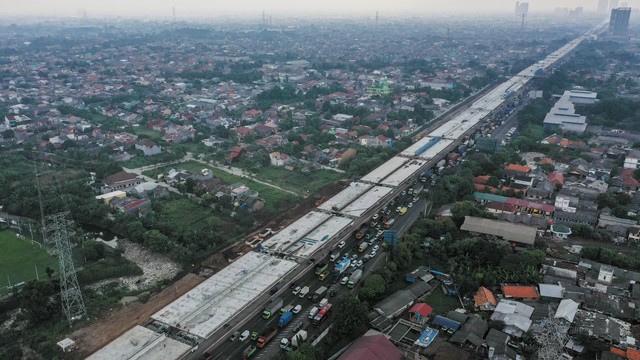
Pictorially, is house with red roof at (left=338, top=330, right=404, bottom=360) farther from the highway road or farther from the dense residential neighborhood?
the highway road

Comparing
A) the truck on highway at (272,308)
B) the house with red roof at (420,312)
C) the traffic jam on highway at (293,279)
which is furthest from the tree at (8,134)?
the house with red roof at (420,312)

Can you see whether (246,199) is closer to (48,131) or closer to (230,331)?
(230,331)

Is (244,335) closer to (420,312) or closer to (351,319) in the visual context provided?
(351,319)

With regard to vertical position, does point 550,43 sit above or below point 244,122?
above

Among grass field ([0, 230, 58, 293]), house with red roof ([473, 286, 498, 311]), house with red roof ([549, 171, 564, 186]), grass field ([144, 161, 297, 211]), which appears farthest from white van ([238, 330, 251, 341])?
house with red roof ([549, 171, 564, 186])

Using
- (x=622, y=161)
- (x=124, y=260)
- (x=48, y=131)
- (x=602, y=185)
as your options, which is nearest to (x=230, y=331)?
(x=124, y=260)
